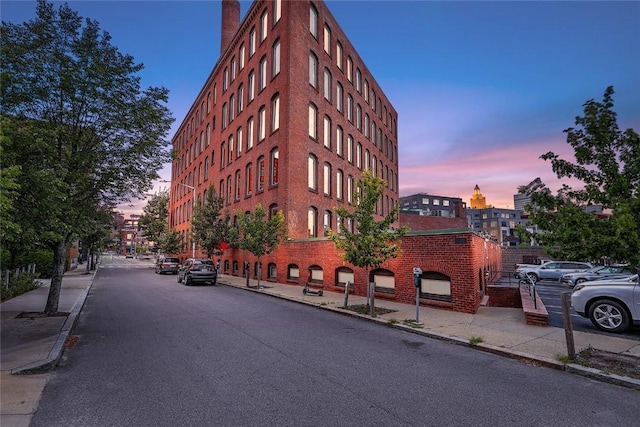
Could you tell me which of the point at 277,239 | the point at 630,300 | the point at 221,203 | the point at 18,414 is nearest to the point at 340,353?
the point at 18,414

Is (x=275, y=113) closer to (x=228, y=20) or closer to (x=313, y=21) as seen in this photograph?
(x=313, y=21)

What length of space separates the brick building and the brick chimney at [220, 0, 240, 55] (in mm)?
4968

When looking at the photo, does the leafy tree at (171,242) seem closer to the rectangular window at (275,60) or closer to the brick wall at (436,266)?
the rectangular window at (275,60)

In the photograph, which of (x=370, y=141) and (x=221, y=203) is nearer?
(x=221, y=203)

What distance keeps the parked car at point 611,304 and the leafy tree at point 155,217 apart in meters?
58.9

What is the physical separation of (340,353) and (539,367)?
3645 millimetres

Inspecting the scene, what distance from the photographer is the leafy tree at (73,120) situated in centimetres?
798

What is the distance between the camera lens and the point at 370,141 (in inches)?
1490

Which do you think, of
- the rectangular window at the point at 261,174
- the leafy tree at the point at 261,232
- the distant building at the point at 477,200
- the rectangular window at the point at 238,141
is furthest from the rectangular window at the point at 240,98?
the distant building at the point at 477,200

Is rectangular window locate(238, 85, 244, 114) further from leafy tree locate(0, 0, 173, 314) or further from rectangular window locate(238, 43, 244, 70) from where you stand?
leafy tree locate(0, 0, 173, 314)

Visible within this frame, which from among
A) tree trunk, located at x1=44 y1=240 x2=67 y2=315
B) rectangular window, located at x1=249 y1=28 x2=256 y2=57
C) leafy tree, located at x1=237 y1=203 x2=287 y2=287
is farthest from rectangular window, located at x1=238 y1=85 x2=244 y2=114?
tree trunk, located at x1=44 y1=240 x2=67 y2=315

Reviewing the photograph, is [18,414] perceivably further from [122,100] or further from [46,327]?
[122,100]

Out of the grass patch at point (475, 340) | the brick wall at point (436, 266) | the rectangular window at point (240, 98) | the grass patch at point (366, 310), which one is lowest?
the grass patch at point (366, 310)

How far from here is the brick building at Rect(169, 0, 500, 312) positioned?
13141 millimetres
